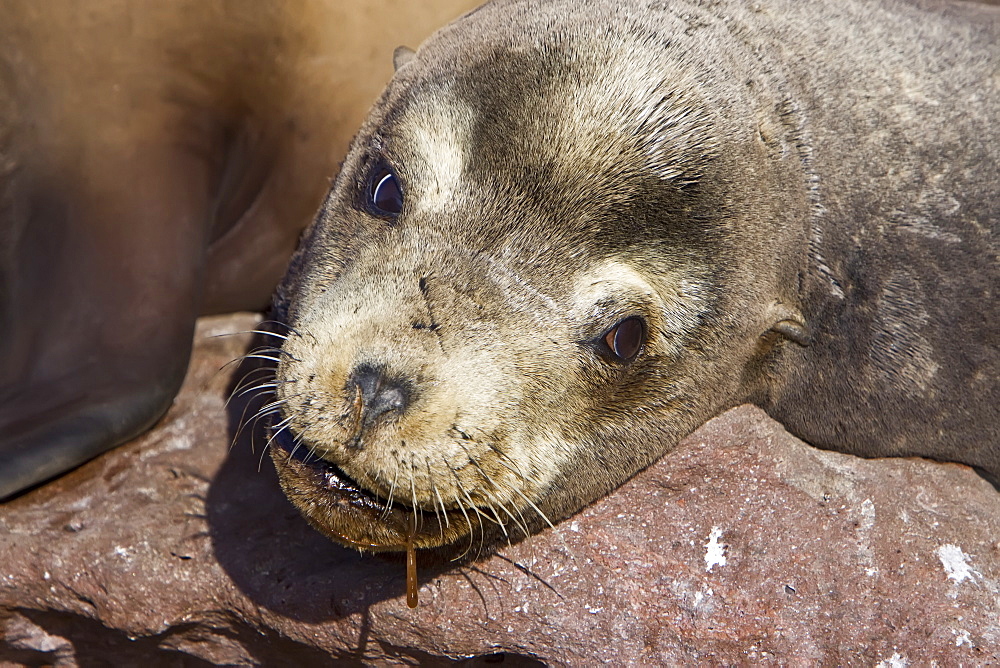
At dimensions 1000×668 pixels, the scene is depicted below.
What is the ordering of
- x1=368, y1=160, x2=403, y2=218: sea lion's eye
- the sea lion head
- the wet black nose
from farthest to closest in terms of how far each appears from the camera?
x1=368, y1=160, x2=403, y2=218: sea lion's eye
the sea lion head
the wet black nose

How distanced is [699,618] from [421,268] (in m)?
1.34

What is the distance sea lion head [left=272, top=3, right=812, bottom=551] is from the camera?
7.38 ft

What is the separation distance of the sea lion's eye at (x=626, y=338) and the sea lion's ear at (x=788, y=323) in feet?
1.50

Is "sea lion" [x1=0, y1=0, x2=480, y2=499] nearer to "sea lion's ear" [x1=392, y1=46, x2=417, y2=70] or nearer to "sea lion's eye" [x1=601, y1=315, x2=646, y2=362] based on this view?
"sea lion's ear" [x1=392, y1=46, x2=417, y2=70]

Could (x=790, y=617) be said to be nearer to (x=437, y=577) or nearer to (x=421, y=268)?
(x=437, y=577)

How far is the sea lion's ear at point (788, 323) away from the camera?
2740 mm

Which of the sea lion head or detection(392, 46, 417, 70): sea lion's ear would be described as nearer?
the sea lion head

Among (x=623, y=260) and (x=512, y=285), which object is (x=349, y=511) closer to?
(x=512, y=285)

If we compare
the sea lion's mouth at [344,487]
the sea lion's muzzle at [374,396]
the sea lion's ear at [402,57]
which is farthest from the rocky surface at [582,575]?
the sea lion's ear at [402,57]

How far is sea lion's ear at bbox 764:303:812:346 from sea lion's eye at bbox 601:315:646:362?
457 millimetres

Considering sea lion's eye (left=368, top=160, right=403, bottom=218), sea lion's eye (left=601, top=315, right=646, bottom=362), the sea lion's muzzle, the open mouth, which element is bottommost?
the open mouth

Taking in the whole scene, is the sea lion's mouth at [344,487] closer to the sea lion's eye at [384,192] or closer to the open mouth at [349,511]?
the open mouth at [349,511]

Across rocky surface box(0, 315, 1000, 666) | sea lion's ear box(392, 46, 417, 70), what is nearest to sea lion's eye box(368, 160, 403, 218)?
sea lion's ear box(392, 46, 417, 70)

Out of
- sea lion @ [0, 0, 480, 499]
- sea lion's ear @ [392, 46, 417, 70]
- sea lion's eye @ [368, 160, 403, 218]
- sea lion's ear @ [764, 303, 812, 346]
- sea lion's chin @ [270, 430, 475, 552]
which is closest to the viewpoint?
sea lion's chin @ [270, 430, 475, 552]
